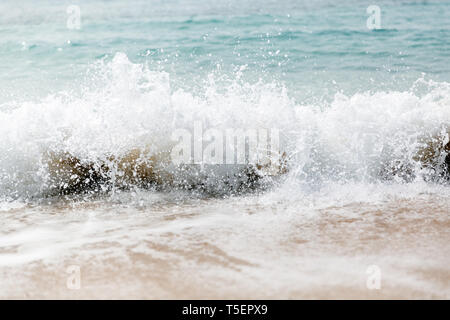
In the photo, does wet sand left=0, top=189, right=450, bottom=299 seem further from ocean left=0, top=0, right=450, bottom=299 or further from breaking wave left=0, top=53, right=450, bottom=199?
breaking wave left=0, top=53, right=450, bottom=199

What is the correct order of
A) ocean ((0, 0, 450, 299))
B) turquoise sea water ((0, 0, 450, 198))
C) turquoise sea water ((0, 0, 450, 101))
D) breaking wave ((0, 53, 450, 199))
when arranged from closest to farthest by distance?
ocean ((0, 0, 450, 299))
breaking wave ((0, 53, 450, 199))
turquoise sea water ((0, 0, 450, 198))
turquoise sea water ((0, 0, 450, 101))

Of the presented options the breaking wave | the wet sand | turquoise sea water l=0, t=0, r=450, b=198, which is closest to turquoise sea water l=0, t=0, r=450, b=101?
turquoise sea water l=0, t=0, r=450, b=198

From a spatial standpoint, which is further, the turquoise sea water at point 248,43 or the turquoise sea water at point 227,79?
the turquoise sea water at point 248,43

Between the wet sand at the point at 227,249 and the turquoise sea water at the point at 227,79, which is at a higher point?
the turquoise sea water at the point at 227,79

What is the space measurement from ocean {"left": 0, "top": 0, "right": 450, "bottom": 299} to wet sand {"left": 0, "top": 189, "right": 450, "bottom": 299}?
0.01 meters

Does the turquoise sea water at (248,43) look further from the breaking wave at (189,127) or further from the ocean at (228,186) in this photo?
the breaking wave at (189,127)

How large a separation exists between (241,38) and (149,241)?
308 inches

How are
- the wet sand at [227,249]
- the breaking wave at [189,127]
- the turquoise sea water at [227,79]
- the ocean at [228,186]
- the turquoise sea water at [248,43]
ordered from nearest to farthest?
1. the wet sand at [227,249]
2. the ocean at [228,186]
3. the breaking wave at [189,127]
4. the turquoise sea water at [227,79]
5. the turquoise sea water at [248,43]

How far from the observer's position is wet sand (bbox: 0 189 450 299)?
2.33m

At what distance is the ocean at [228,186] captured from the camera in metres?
2.46

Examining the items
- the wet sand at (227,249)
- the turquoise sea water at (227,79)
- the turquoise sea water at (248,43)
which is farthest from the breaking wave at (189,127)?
the turquoise sea water at (248,43)

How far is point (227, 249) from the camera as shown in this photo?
276 centimetres

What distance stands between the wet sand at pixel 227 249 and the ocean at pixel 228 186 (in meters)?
0.01

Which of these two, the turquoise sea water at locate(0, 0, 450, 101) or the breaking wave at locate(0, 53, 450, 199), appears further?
the turquoise sea water at locate(0, 0, 450, 101)
